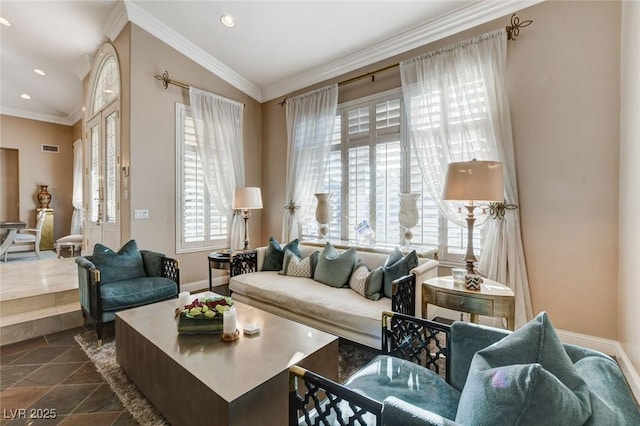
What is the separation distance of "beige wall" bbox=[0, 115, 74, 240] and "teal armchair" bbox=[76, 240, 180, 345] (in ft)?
20.2

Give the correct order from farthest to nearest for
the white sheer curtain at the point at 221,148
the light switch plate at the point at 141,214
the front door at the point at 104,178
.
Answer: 1. the white sheer curtain at the point at 221,148
2. the front door at the point at 104,178
3. the light switch plate at the point at 141,214

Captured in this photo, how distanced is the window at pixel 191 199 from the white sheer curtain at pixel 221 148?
15 centimetres

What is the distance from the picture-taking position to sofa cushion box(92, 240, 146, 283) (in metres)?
3.13

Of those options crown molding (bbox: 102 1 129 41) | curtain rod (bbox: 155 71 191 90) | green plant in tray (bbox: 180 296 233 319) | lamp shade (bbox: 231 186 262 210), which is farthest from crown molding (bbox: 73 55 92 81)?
green plant in tray (bbox: 180 296 233 319)

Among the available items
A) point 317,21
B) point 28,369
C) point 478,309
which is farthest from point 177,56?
point 478,309

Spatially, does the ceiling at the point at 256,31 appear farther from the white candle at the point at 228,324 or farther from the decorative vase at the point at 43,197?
the white candle at the point at 228,324

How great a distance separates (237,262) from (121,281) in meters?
1.24

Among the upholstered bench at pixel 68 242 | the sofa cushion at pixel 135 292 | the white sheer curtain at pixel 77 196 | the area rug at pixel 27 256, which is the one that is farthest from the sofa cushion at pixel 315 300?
the white sheer curtain at pixel 77 196

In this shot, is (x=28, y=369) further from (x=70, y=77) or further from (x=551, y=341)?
(x=70, y=77)

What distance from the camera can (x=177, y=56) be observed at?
13.9ft

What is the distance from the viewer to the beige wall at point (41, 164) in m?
7.07

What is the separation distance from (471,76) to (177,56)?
3919 millimetres

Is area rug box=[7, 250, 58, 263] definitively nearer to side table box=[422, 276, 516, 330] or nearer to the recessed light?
the recessed light

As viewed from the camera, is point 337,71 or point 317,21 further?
point 337,71
